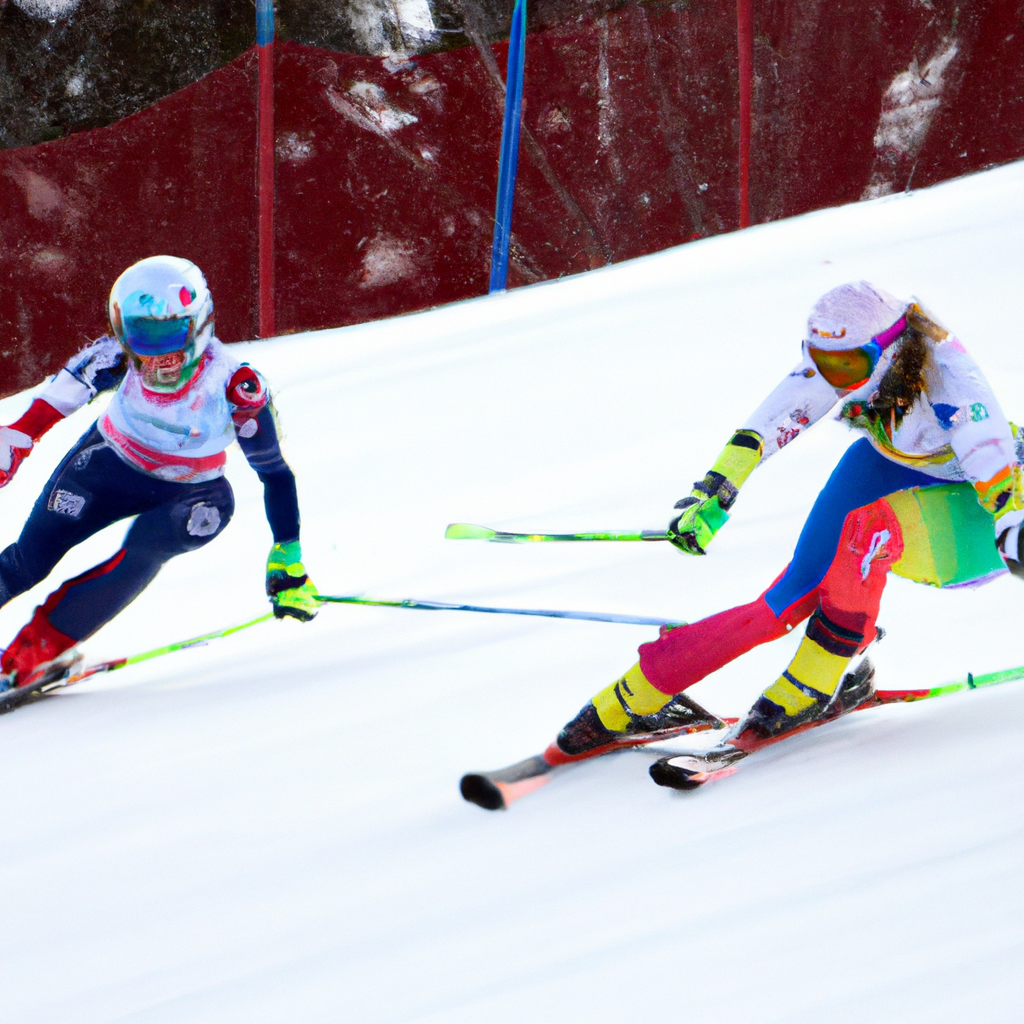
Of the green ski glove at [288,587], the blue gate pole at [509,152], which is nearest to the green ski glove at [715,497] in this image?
the green ski glove at [288,587]

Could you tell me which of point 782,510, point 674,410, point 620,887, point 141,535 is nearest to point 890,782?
point 620,887

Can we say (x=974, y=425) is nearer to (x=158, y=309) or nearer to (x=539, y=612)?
(x=539, y=612)

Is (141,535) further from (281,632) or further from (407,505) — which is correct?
(407,505)

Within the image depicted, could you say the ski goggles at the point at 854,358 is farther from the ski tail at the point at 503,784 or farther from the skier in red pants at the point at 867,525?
the ski tail at the point at 503,784

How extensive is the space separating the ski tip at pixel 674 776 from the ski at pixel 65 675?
1.17 metres

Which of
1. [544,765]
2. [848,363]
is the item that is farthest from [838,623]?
[544,765]

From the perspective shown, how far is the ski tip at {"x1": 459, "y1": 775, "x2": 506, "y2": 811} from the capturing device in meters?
2.04

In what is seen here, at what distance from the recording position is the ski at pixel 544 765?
204 cm

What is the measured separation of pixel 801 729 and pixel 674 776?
0.40 metres

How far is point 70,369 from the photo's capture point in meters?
2.74

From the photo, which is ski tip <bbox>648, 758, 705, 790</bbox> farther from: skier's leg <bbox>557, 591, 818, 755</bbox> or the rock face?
the rock face

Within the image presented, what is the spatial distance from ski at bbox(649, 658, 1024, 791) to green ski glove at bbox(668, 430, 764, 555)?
0.40 meters

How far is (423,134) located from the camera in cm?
687

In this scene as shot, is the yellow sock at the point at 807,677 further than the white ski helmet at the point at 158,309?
No
